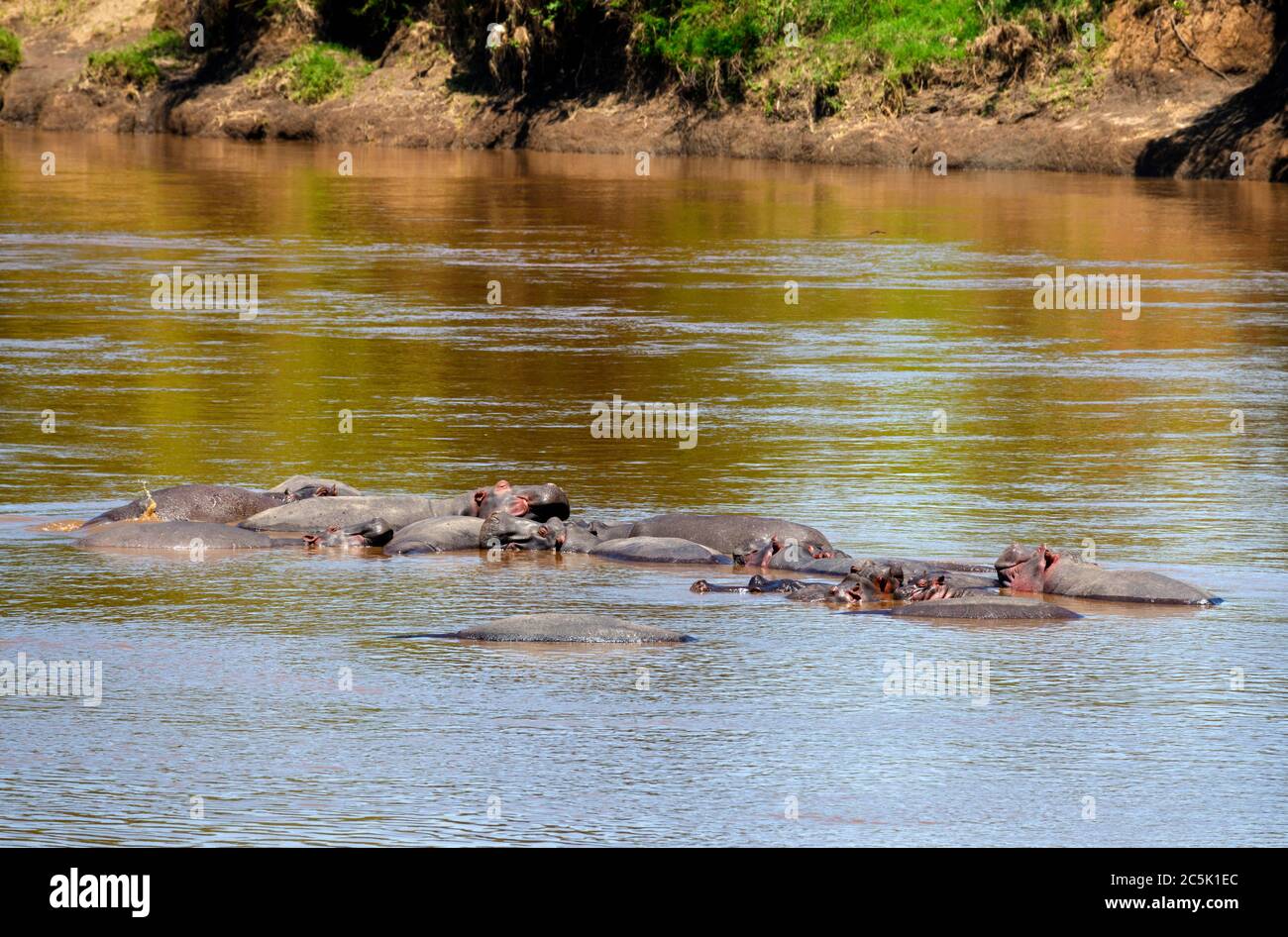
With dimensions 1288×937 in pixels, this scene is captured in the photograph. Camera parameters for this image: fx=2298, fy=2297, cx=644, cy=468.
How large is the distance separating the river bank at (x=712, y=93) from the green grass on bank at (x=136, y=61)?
84 millimetres

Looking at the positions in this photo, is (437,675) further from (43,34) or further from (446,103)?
(43,34)

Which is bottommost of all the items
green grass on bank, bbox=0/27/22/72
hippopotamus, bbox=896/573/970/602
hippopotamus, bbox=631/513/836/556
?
hippopotamus, bbox=896/573/970/602

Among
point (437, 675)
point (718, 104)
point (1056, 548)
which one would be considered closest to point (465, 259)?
point (1056, 548)

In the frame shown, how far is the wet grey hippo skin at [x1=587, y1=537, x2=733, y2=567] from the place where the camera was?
12.0m

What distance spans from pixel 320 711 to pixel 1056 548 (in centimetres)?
463

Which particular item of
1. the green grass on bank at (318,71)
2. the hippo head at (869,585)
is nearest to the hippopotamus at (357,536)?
the hippo head at (869,585)

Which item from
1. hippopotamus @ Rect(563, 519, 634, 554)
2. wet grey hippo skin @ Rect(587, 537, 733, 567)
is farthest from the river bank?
wet grey hippo skin @ Rect(587, 537, 733, 567)

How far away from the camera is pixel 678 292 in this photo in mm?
25047

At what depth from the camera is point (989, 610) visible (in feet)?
35.6

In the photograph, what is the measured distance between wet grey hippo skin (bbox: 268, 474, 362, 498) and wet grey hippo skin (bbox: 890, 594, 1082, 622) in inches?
146

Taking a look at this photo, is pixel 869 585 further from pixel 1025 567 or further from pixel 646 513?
pixel 646 513

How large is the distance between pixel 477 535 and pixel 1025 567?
3029 millimetres

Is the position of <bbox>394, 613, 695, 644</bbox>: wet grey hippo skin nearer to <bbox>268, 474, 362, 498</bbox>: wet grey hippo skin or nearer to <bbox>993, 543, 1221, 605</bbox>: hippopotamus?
<bbox>993, 543, 1221, 605</bbox>: hippopotamus
